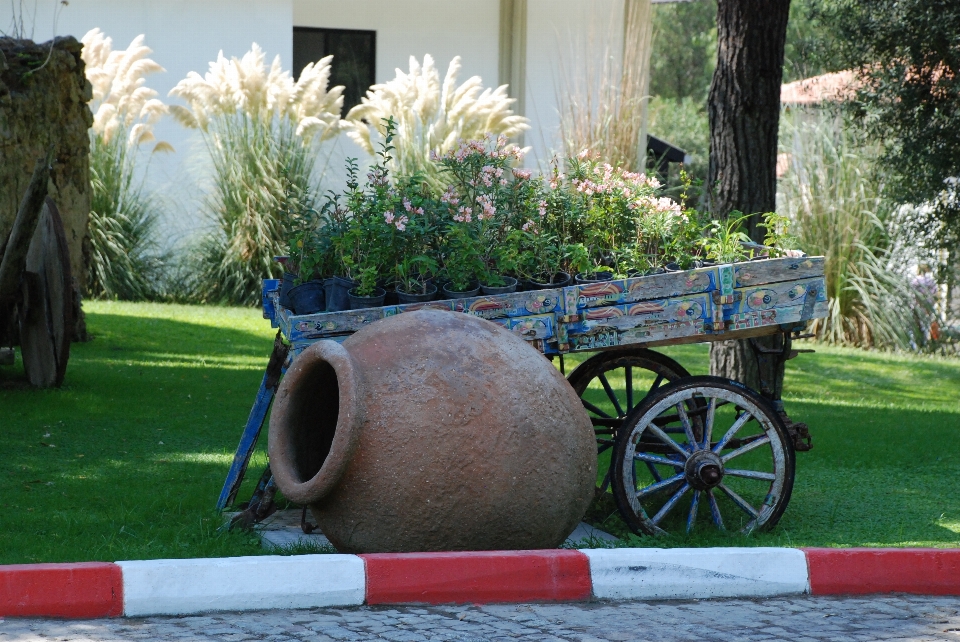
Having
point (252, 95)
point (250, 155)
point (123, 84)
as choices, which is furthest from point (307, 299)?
point (123, 84)

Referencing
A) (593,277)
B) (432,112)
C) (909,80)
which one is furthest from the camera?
(432,112)

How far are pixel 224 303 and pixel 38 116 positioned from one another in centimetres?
524

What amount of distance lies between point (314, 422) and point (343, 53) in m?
15.4

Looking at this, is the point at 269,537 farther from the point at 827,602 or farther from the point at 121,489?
the point at 827,602

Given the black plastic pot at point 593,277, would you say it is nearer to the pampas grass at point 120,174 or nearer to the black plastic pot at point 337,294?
the black plastic pot at point 337,294

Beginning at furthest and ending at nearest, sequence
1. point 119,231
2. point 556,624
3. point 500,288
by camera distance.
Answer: point 119,231 → point 500,288 → point 556,624

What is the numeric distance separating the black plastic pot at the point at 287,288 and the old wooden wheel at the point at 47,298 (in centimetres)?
307

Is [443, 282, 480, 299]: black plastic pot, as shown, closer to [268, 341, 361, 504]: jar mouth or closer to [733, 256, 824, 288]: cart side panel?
[268, 341, 361, 504]: jar mouth

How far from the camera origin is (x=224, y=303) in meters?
15.5

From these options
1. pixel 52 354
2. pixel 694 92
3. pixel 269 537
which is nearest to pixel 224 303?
pixel 52 354

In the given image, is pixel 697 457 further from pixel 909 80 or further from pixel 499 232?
pixel 909 80

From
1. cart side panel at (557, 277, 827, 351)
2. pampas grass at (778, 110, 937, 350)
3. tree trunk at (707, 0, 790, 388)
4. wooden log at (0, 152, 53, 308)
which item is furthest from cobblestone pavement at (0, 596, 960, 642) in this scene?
pampas grass at (778, 110, 937, 350)

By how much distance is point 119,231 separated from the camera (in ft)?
49.6

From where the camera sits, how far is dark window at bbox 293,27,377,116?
65.1 ft
